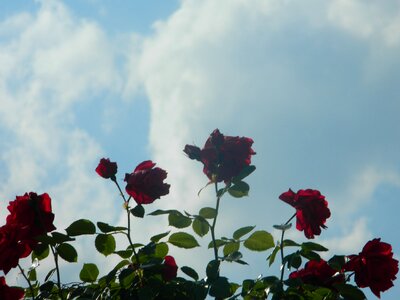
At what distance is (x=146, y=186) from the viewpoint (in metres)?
3.25

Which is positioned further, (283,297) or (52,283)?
(52,283)

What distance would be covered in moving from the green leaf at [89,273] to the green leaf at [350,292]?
3.99 ft

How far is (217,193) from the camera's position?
134 inches

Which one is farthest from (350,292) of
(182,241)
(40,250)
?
(40,250)

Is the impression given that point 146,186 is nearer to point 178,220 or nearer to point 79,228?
point 178,220

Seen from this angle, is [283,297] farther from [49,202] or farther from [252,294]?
[49,202]

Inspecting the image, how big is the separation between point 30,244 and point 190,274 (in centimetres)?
79

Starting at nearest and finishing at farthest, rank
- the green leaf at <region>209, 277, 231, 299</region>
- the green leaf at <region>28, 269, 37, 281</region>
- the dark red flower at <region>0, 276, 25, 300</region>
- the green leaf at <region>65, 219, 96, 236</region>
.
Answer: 1. the green leaf at <region>209, 277, 231, 299</region>
2. the green leaf at <region>65, 219, 96, 236</region>
3. the dark red flower at <region>0, 276, 25, 300</region>
4. the green leaf at <region>28, 269, 37, 281</region>

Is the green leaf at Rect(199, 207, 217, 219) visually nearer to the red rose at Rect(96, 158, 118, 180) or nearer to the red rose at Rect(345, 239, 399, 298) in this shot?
the red rose at Rect(96, 158, 118, 180)

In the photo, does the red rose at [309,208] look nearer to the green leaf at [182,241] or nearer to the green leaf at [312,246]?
the green leaf at [312,246]

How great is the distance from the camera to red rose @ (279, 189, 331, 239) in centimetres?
338

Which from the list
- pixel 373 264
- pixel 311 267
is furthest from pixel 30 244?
pixel 373 264

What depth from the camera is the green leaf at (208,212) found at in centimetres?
335

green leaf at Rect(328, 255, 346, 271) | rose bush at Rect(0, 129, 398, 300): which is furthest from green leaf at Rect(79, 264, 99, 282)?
green leaf at Rect(328, 255, 346, 271)
